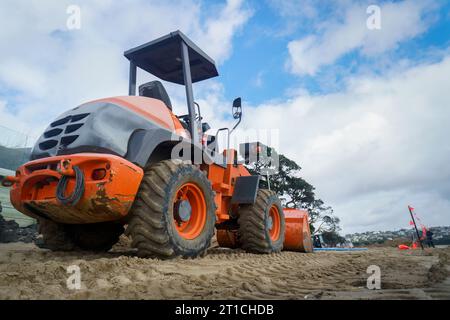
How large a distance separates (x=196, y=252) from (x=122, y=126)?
5.99 feet

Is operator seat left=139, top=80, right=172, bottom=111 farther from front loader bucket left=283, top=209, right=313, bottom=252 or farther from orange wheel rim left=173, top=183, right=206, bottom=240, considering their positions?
front loader bucket left=283, top=209, right=313, bottom=252

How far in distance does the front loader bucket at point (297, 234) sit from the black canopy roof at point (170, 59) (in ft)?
12.8

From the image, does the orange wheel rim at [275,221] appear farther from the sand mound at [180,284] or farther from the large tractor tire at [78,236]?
the sand mound at [180,284]

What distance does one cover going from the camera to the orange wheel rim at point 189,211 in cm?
425

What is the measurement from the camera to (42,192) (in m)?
3.73

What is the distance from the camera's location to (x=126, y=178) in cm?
347

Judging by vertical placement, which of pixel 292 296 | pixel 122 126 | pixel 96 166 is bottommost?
pixel 292 296

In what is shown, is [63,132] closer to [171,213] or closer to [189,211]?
[171,213]

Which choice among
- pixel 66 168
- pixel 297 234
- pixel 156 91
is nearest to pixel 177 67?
pixel 156 91

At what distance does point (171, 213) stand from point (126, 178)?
71 centimetres

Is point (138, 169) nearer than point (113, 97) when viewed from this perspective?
Yes

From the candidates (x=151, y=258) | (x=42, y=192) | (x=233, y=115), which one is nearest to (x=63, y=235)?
(x=42, y=192)

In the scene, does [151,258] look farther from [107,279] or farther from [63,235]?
[63,235]

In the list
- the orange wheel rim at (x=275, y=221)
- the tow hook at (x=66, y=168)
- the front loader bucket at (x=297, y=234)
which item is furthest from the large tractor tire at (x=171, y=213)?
the front loader bucket at (x=297, y=234)
